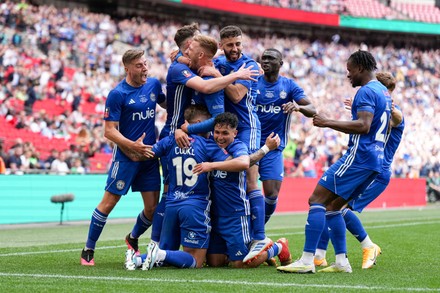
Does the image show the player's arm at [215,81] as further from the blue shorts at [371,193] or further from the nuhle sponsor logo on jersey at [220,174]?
the blue shorts at [371,193]

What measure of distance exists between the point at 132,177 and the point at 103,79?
1742 cm

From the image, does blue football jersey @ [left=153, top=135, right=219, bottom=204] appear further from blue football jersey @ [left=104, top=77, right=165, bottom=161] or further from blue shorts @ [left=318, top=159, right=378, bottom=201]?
blue shorts @ [left=318, top=159, right=378, bottom=201]

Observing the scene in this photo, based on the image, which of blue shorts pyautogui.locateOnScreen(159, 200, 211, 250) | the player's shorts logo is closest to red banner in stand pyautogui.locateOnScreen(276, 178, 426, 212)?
the player's shorts logo

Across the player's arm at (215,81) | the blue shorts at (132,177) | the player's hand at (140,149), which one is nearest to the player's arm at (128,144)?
the player's hand at (140,149)

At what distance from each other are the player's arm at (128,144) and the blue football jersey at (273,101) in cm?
221

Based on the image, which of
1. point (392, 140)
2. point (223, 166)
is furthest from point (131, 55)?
point (392, 140)

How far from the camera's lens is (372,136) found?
28.5 ft

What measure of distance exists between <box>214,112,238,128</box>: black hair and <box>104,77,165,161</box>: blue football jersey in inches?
44.1

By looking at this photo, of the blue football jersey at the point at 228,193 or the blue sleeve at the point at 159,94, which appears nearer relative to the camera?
the blue football jersey at the point at 228,193

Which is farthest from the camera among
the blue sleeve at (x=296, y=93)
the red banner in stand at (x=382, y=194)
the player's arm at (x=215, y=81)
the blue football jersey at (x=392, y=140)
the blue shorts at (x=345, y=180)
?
the red banner in stand at (x=382, y=194)

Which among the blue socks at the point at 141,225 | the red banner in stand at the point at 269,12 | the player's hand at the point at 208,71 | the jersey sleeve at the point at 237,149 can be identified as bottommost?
the blue socks at the point at 141,225

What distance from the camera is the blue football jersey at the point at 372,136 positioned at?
28.1 ft

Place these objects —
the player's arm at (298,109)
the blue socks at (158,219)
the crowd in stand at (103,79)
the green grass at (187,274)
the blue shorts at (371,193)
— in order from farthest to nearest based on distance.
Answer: the crowd in stand at (103,79), the blue shorts at (371,193), the player's arm at (298,109), the blue socks at (158,219), the green grass at (187,274)

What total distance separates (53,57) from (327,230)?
684 inches
